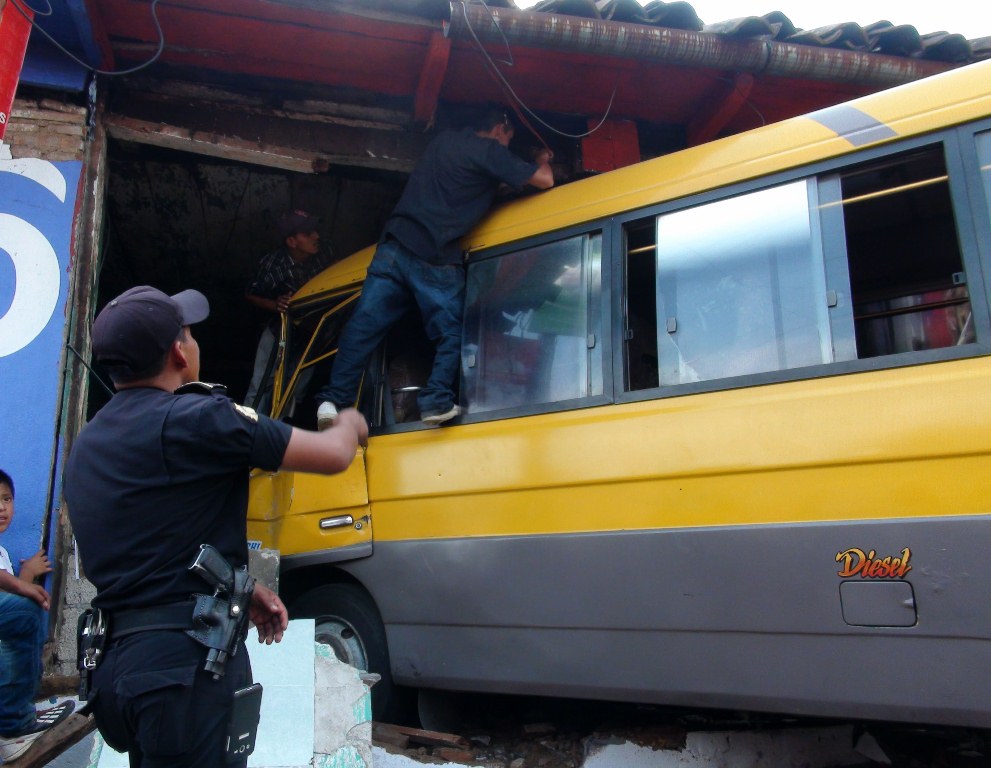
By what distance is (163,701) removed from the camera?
1841 millimetres

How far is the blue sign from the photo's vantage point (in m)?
4.16

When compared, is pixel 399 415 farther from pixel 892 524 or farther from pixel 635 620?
pixel 892 524

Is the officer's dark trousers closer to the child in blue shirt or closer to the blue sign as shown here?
the child in blue shirt

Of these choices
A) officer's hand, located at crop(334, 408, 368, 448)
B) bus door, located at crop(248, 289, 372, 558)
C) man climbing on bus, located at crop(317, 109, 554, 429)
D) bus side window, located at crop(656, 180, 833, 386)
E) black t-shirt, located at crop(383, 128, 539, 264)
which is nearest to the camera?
officer's hand, located at crop(334, 408, 368, 448)

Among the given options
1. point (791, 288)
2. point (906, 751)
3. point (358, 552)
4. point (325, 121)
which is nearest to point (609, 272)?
point (791, 288)

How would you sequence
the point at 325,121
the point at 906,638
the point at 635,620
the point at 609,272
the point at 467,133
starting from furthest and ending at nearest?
the point at 325,121
the point at 467,133
the point at 609,272
the point at 635,620
the point at 906,638

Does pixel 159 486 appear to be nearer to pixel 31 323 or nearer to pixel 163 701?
pixel 163 701

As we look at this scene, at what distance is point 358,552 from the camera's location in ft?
12.3

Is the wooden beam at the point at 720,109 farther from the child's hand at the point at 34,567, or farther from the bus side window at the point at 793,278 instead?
the child's hand at the point at 34,567

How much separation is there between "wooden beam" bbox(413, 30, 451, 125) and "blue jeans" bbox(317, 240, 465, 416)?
1208 millimetres

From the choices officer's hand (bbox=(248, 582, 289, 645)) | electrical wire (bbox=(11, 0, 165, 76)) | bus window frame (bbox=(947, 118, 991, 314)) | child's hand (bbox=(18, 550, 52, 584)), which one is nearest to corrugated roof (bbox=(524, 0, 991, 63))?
electrical wire (bbox=(11, 0, 165, 76))

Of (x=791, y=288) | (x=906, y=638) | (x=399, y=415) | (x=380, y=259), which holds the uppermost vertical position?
(x=380, y=259)

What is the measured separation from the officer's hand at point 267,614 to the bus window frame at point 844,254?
150 cm

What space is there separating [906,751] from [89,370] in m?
4.26
